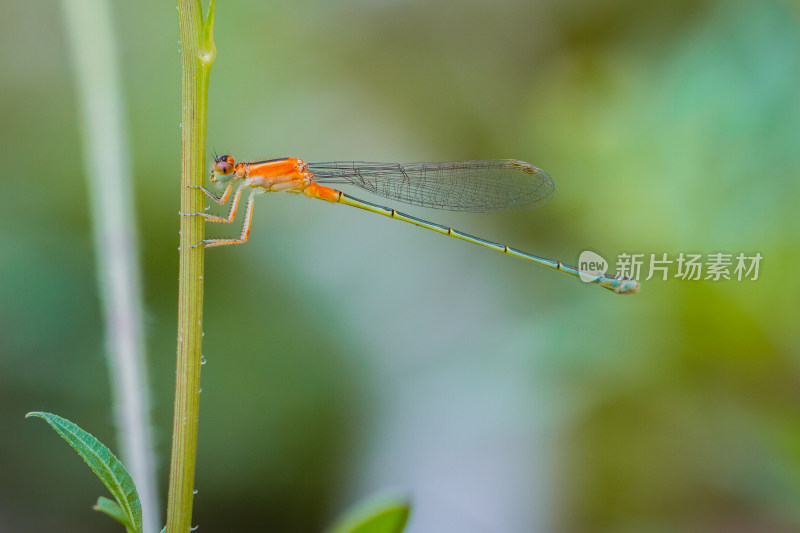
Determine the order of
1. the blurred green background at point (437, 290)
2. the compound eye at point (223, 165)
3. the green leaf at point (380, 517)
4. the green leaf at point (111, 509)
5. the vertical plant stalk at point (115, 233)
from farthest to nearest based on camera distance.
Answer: the blurred green background at point (437, 290) → the compound eye at point (223, 165) → the vertical plant stalk at point (115, 233) → the green leaf at point (111, 509) → the green leaf at point (380, 517)

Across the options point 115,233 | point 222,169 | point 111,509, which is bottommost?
point 111,509

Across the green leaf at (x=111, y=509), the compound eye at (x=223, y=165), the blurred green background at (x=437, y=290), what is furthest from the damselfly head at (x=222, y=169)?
the green leaf at (x=111, y=509)

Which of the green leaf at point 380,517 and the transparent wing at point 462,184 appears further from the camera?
the transparent wing at point 462,184

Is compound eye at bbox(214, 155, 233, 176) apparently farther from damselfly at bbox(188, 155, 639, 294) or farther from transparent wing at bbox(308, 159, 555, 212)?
transparent wing at bbox(308, 159, 555, 212)

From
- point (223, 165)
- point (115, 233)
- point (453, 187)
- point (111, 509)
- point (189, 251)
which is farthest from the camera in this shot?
point (453, 187)

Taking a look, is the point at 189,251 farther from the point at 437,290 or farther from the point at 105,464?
the point at 437,290

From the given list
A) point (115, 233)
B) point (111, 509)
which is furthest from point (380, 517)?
point (115, 233)

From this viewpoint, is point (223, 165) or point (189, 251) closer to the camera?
point (189, 251)

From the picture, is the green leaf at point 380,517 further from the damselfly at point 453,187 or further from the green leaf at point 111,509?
the damselfly at point 453,187
